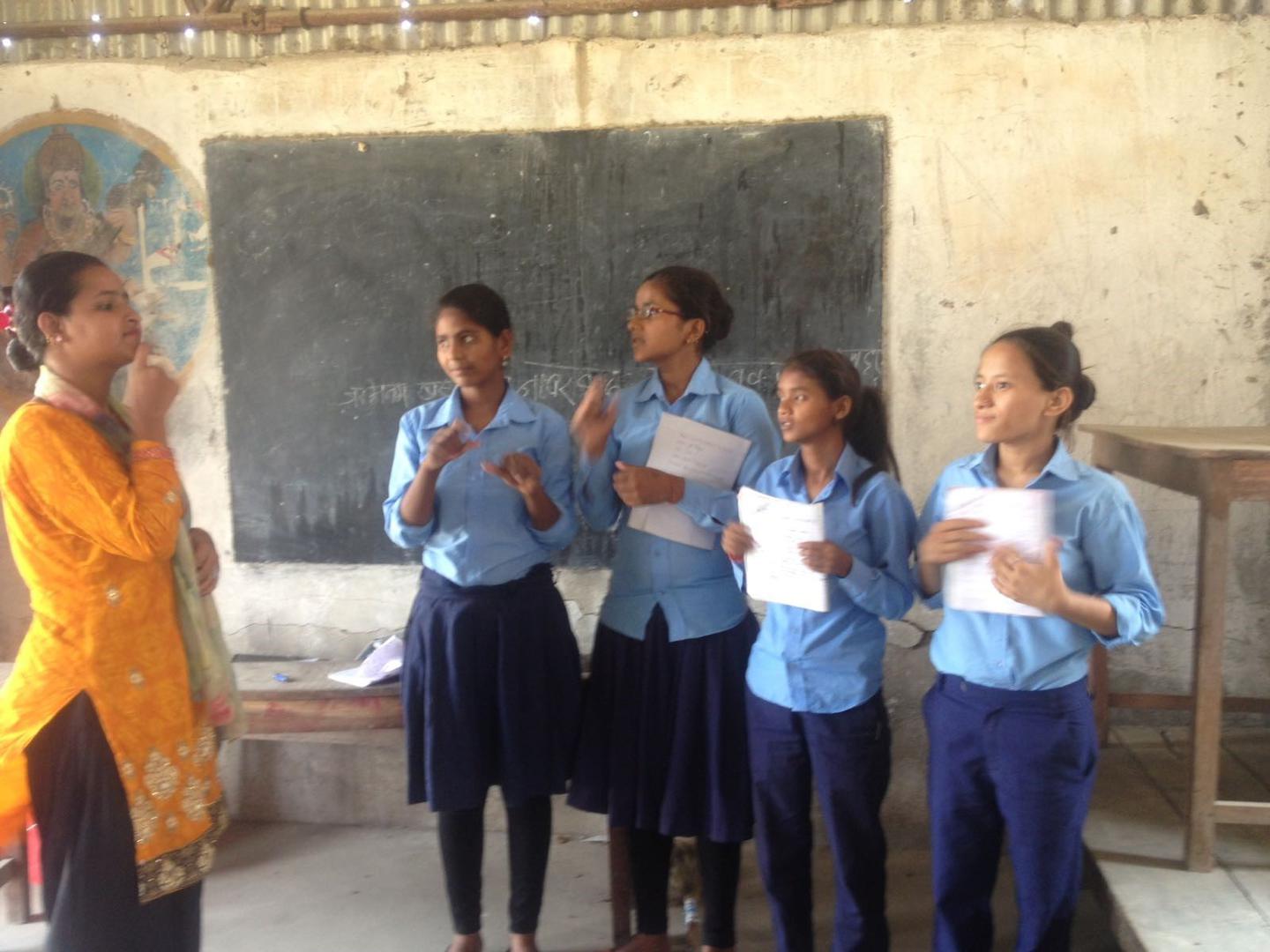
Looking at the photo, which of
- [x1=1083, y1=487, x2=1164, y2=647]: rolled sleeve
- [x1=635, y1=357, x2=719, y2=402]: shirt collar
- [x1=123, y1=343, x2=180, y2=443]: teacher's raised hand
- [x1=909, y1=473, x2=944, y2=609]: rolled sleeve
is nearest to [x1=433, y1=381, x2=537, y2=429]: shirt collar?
[x1=635, y1=357, x2=719, y2=402]: shirt collar

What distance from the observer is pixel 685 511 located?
7.57 ft

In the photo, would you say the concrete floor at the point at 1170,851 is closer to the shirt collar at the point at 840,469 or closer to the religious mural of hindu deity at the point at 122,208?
the shirt collar at the point at 840,469

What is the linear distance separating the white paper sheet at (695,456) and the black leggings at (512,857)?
76 centimetres

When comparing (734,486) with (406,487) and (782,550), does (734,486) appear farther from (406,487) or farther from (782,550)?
(406,487)

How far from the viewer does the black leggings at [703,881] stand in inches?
94.5

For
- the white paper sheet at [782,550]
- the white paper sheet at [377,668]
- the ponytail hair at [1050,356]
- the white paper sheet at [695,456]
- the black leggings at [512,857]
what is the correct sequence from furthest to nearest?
1. the white paper sheet at [377,668]
2. the black leggings at [512,857]
3. the white paper sheet at [695,456]
4. the white paper sheet at [782,550]
5. the ponytail hair at [1050,356]

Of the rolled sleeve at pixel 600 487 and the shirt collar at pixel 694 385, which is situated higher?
the shirt collar at pixel 694 385

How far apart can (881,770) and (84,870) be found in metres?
1.51

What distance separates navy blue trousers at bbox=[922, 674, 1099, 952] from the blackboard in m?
1.53

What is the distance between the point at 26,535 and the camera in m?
1.82

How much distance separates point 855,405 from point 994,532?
0.45 m

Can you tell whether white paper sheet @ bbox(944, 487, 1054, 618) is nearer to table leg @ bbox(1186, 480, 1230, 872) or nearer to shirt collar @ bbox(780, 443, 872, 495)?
shirt collar @ bbox(780, 443, 872, 495)

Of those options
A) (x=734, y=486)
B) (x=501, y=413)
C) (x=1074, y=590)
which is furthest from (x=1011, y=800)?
(x=501, y=413)

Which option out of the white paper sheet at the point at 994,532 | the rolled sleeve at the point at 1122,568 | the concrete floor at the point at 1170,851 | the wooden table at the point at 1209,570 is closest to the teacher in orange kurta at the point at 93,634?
the white paper sheet at the point at 994,532
